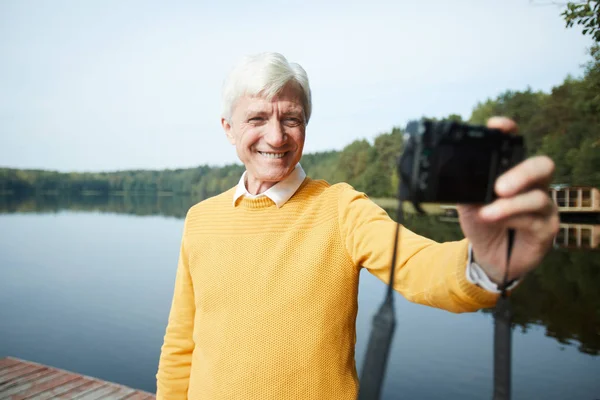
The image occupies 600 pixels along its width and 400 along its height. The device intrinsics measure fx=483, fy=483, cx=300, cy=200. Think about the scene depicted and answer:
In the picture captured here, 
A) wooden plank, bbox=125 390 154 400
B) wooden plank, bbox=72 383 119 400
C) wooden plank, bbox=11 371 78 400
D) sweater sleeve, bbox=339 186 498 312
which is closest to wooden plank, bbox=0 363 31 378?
wooden plank, bbox=11 371 78 400

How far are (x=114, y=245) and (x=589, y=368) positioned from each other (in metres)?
19.3

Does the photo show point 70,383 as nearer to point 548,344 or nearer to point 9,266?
point 548,344

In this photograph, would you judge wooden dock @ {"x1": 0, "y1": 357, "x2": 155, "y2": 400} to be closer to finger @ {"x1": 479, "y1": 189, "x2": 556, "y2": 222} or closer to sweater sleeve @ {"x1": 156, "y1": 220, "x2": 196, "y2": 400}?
sweater sleeve @ {"x1": 156, "y1": 220, "x2": 196, "y2": 400}

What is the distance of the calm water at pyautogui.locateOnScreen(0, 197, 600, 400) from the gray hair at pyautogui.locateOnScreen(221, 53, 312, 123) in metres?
2.18

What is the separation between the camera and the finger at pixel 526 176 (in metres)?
0.66

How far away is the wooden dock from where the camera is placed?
4.30 m

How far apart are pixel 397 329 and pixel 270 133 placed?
6.88 ft

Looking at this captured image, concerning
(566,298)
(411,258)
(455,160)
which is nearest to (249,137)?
(411,258)

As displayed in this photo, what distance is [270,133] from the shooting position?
1.37 meters

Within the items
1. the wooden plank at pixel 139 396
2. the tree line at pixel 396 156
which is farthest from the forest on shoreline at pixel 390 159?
the wooden plank at pixel 139 396

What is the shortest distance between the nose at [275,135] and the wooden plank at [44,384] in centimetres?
414

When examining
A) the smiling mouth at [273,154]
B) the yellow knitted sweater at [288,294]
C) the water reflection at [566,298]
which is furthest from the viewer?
the water reflection at [566,298]

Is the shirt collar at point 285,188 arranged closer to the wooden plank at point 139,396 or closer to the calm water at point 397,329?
the calm water at point 397,329

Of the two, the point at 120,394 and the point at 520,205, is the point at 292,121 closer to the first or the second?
the point at 520,205
